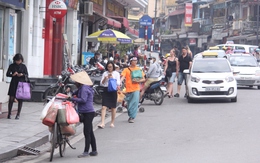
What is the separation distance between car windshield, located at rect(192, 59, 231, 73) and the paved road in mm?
2036

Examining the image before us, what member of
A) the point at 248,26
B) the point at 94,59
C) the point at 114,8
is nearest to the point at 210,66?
the point at 94,59

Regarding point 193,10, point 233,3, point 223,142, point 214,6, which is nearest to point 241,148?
point 223,142

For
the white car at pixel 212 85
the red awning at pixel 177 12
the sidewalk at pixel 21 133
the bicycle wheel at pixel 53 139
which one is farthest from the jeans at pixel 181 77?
the red awning at pixel 177 12

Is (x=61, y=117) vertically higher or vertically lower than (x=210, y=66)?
lower

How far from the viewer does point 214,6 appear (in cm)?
6950

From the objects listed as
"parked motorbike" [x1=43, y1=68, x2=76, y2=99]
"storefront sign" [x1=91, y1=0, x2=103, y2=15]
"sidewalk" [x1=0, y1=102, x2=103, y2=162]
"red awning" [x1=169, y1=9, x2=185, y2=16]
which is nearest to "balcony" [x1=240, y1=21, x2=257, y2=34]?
"red awning" [x1=169, y1=9, x2=185, y2=16]

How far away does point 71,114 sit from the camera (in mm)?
10055

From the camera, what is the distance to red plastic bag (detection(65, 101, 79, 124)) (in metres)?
10.0

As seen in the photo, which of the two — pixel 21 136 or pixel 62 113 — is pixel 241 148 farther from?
pixel 21 136

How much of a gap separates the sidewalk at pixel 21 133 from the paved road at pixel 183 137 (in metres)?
0.62

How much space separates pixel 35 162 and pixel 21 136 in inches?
79.2

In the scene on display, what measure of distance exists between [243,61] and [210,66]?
24.3ft

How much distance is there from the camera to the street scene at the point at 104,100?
408 inches

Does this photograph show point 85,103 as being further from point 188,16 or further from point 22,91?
point 188,16
